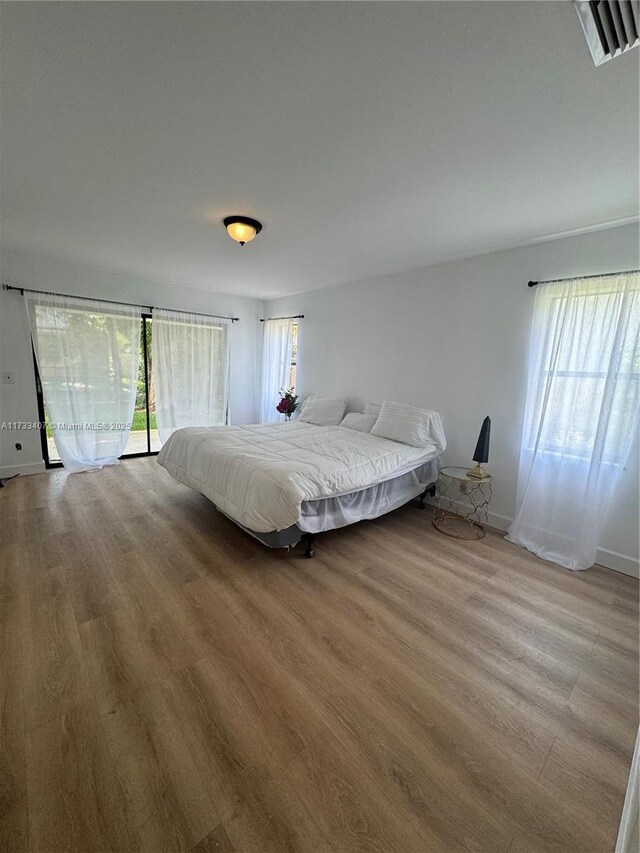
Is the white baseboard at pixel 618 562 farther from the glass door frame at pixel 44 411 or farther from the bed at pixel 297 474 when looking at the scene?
the glass door frame at pixel 44 411

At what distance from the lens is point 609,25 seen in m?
1.00

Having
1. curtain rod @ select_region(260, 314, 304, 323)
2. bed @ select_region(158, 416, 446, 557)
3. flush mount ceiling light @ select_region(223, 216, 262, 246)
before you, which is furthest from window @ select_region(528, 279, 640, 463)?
curtain rod @ select_region(260, 314, 304, 323)

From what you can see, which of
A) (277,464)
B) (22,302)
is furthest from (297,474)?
(22,302)

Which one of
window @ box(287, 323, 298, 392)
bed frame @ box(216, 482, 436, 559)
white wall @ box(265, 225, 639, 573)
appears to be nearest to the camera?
bed frame @ box(216, 482, 436, 559)

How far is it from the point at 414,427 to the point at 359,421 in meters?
0.79

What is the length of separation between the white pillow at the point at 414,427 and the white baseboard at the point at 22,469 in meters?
4.08

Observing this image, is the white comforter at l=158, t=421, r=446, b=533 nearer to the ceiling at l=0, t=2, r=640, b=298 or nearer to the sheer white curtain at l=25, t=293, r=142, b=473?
the sheer white curtain at l=25, t=293, r=142, b=473

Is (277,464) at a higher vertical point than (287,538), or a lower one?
higher

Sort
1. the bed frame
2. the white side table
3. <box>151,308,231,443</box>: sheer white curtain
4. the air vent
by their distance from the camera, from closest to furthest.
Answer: the air vent, the bed frame, the white side table, <box>151,308,231,443</box>: sheer white curtain

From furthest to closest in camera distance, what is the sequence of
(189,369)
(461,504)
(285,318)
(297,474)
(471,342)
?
(285,318) < (189,369) < (461,504) < (471,342) < (297,474)

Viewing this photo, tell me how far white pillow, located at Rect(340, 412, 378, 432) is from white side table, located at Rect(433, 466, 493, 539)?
965 mm

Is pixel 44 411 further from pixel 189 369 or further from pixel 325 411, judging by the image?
pixel 325 411

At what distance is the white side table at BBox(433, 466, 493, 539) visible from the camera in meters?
2.90

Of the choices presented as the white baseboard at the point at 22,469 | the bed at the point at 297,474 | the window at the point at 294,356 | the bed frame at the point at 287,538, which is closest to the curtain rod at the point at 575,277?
the bed at the point at 297,474
